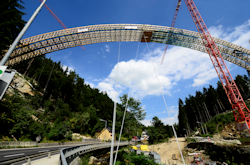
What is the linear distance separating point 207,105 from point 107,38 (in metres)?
79.0

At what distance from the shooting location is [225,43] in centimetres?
3331

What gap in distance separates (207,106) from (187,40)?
6089 centimetres

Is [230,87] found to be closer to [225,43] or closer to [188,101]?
[225,43]

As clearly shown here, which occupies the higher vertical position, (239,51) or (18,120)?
(239,51)

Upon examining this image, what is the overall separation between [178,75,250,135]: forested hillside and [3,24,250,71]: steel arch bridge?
1577 inches

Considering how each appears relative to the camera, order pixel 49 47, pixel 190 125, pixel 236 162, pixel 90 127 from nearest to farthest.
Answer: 1. pixel 236 162
2. pixel 49 47
3. pixel 90 127
4. pixel 190 125

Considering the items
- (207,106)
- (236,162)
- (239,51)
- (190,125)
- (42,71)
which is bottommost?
(236,162)

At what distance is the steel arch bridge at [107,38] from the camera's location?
2922cm

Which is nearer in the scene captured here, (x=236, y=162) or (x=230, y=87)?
(x=236, y=162)

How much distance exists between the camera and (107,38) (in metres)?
31.5

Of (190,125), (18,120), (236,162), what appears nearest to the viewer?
(236,162)

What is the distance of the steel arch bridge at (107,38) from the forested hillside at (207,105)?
40062 mm

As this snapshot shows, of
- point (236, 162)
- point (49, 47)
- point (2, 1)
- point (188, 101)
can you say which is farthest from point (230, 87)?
point (188, 101)

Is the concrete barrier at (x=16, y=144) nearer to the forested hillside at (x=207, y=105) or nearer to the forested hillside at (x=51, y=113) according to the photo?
the forested hillside at (x=51, y=113)
